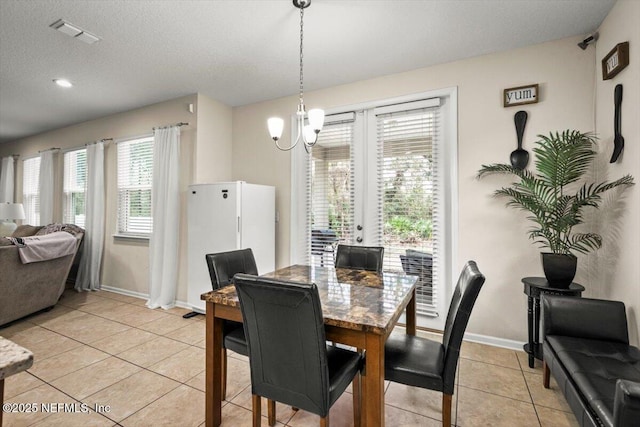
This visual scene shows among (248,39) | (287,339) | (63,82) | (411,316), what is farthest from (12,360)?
(63,82)

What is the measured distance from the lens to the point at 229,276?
2186 mm

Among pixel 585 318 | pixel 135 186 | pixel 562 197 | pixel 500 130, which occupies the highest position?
pixel 500 130

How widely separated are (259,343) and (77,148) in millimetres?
5461

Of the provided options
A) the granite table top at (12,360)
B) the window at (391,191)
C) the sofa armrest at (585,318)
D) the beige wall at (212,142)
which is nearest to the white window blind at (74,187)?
the beige wall at (212,142)

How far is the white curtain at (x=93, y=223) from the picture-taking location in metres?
4.62

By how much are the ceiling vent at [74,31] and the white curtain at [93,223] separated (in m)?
2.41

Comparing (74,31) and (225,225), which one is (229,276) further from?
(74,31)

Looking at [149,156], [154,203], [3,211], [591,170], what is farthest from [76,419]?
[3,211]

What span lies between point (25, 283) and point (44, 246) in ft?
1.38

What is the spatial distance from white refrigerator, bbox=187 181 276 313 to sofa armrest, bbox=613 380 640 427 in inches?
118

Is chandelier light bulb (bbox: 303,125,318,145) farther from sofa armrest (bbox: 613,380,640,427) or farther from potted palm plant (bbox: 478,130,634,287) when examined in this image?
sofa armrest (bbox: 613,380,640,427)

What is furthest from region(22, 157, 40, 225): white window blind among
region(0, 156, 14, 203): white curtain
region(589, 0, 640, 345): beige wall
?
region(589, 0, 640, 345): beige wall

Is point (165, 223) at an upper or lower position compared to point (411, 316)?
upper

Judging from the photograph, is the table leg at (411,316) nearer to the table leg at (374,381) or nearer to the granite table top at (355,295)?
the granite table top at (355,295)
